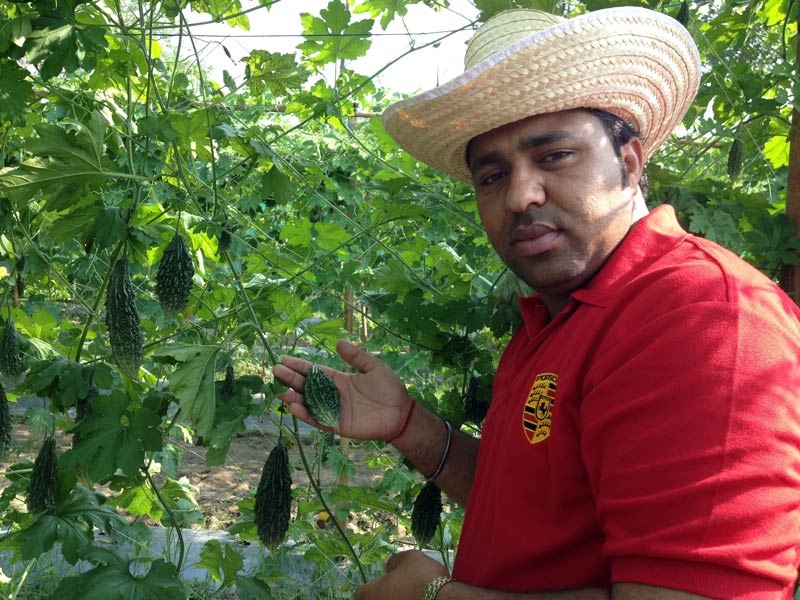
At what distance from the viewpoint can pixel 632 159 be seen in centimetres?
166

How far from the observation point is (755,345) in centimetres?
111

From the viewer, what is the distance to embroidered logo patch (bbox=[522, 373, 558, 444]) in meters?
1.39

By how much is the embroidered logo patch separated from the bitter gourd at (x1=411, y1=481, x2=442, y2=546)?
1.04 m

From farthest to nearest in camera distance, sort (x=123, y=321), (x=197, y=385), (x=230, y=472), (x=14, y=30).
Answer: (x=230, y=472) → (x=123, y=321) → (x=14, y=30) → (x=197, y=385)

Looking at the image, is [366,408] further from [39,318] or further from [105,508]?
[39,318]

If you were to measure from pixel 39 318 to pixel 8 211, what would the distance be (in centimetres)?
117

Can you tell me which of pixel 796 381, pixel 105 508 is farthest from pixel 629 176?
pixel 105 508

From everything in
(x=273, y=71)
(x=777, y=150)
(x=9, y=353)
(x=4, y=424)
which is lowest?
(x=4, y=424)

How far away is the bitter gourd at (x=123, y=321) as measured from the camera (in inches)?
85.8

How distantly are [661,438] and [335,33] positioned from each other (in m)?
2.33

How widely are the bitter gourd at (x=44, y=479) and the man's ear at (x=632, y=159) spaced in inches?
73.9

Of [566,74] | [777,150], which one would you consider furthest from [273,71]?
[777,150]

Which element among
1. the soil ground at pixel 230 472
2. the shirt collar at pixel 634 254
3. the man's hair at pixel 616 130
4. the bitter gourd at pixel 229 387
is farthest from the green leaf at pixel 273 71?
the soil ground at pixel 230 472

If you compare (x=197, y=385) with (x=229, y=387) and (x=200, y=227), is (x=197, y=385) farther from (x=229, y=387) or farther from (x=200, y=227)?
(x=200, y=227)
